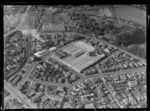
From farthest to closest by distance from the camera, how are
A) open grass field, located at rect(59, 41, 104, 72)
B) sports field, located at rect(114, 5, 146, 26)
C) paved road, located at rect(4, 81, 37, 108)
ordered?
sports field, located at rect(114, 5, 146, 26), open grass field, located at rect(59, 41, 104, 72), paved road, located at rect(4, 81, 37, 108)

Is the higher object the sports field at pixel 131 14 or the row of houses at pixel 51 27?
the sports field at pixel 131 14

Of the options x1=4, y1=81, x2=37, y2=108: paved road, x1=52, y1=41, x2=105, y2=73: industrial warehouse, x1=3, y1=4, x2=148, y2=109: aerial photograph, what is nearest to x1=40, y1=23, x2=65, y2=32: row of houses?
x1=3, y1=4, x2=148, y2=109: aerial photograph

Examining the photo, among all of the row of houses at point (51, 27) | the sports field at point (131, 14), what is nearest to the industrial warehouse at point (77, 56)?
the row of houses at point (51, 27)

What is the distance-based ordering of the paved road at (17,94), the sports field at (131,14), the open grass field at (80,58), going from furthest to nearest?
the sports field at (131,14) < the open grass field at (80,58) < the paved road at (17,94)

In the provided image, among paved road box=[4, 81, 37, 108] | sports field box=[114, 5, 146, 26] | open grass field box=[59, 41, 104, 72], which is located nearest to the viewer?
paved road box=[4, 81, 37, 108]

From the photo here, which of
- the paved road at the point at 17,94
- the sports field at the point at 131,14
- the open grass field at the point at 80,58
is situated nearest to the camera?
the paved road at the point at 17,94

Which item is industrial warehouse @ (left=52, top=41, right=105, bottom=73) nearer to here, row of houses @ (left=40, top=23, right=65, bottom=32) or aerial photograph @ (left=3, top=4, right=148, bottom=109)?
aerial photograph @ (left=3, top=4, right=148, bottom=109)

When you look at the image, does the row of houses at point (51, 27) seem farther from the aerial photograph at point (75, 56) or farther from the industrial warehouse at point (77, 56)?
the industrial warehouse at point (77, 56)

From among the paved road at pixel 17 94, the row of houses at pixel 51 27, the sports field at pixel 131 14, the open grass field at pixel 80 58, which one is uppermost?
the sports field at pixel 131 14
